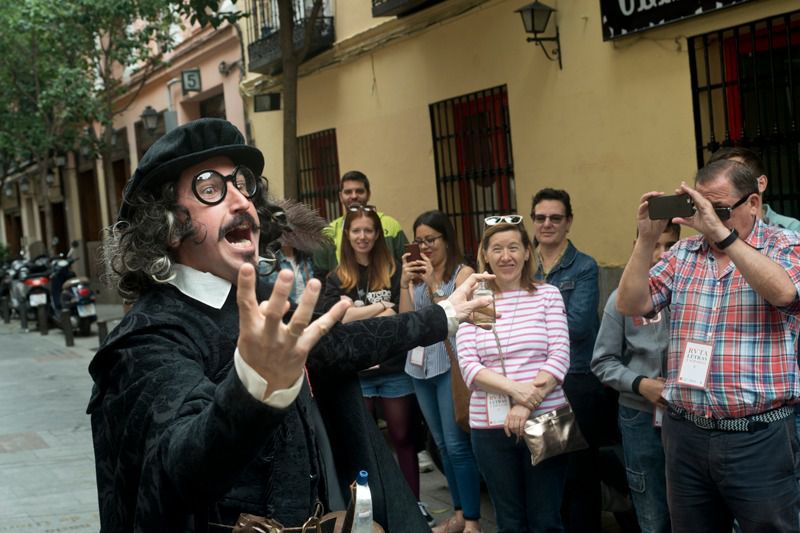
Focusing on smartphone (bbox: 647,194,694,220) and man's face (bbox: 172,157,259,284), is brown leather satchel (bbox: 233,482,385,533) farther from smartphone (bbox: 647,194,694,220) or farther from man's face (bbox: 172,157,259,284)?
smartphone (bbox: 647,194,694,220)

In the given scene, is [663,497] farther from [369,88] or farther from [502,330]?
[369,88]

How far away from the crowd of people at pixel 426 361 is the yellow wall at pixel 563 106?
7.70 ft

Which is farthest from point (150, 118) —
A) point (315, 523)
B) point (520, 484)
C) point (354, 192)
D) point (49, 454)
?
point (315, 523)

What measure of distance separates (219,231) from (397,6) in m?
9.50

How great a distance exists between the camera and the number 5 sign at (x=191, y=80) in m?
19.0

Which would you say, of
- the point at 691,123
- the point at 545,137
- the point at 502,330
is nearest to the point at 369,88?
the point at 545,137

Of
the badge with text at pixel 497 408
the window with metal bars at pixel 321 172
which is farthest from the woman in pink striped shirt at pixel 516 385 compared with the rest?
the window with metal bars at pixel 321 172

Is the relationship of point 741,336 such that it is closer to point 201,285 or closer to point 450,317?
point 450,317

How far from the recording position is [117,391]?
7.59 feet

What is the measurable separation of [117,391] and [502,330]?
3.15 metres

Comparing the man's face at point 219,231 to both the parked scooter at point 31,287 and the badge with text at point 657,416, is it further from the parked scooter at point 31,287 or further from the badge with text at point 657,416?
the parked scooter at point 31,287

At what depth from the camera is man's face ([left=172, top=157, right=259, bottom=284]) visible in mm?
2543

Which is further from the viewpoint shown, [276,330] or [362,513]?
[362,513]

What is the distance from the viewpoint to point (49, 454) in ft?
28.6
